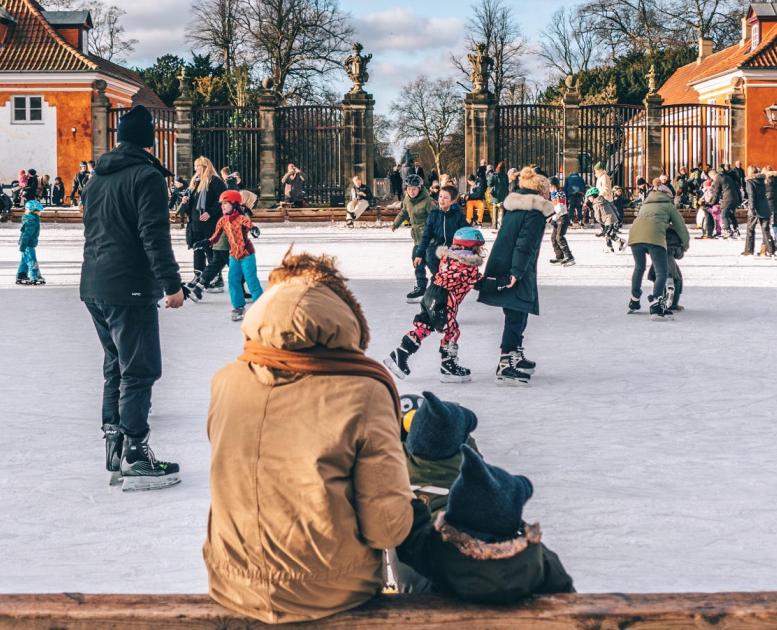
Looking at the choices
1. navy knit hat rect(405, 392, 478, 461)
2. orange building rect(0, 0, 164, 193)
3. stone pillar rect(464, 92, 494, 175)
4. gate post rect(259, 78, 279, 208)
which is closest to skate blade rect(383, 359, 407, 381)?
navy knit hat rect(405, 392, 478, 461)

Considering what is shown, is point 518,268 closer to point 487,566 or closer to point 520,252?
point 520,252

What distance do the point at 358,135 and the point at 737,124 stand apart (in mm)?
11033

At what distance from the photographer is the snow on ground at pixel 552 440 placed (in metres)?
4.84

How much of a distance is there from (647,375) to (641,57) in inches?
2152

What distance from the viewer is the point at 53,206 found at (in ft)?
135

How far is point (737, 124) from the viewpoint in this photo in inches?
1481

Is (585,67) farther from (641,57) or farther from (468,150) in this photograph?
(468,150)

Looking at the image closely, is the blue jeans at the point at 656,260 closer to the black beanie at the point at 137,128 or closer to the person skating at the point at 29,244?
the black beanie at the point at 137,128

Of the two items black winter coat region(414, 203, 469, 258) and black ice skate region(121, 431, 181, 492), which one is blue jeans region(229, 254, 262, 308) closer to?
black winter coat region(414, 203, 469, 258)

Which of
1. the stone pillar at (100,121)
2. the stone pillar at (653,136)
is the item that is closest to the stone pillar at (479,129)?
the stone pillar at (653,136)

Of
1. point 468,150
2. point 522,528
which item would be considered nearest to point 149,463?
point 522,528

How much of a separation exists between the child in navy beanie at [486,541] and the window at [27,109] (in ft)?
143

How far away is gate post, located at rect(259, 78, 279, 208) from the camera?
37.5 metres

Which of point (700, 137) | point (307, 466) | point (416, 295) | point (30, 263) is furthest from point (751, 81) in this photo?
point (307, 466)
